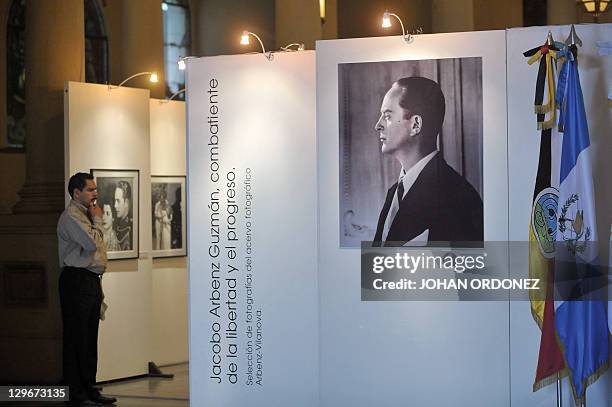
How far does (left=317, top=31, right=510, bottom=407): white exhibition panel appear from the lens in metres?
7.81

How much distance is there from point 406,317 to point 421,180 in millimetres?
1030

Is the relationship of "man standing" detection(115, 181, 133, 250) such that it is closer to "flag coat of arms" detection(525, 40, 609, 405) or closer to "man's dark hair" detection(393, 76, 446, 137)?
"man's dark hair" detection(393, 76, 446, 137)

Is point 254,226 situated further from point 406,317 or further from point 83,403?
point 83,403

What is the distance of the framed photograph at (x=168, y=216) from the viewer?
1206cm

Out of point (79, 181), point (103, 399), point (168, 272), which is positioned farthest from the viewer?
point (168, 272)

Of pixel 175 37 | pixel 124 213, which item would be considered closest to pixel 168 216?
pixel 124 213

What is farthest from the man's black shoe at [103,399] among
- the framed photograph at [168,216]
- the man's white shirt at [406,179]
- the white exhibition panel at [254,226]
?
the man's white shirt at [406,179]

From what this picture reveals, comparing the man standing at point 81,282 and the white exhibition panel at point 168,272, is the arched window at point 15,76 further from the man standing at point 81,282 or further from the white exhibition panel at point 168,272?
the man standing at point 81,282

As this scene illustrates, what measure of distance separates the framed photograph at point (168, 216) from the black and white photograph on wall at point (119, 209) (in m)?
0.59

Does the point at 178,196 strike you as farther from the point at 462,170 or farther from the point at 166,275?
the point at 462,170

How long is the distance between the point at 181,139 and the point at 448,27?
4.80 m

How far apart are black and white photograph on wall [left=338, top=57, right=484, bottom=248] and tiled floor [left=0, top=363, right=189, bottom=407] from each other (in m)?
3.10

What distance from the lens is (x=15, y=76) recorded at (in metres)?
18.5

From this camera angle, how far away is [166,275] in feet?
40.3
